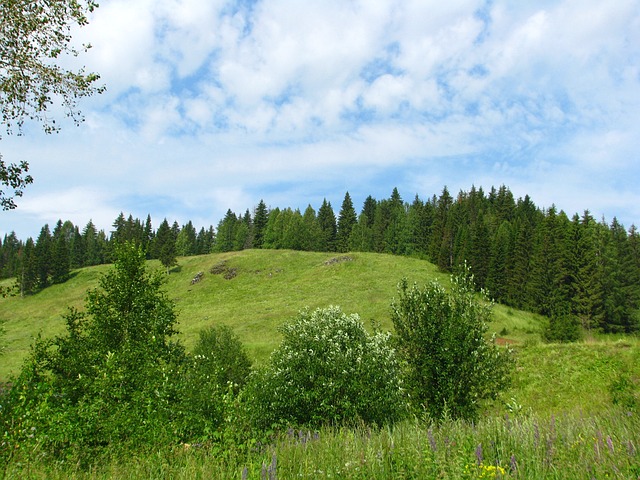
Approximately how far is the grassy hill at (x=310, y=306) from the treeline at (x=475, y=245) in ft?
22.2

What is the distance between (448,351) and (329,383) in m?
4.61

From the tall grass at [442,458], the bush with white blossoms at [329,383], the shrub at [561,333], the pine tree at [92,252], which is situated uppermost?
the pine tree at [92,252]

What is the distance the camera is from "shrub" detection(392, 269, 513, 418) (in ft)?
47.3

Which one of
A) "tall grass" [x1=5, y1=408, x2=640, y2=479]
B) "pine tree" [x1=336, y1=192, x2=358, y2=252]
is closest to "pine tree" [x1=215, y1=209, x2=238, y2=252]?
"pine tree" [x1=336, y1=192, x2=358, y2=252]

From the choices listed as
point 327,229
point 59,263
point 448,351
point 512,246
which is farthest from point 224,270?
point 448,351

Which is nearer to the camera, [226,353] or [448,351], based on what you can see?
[448,351]

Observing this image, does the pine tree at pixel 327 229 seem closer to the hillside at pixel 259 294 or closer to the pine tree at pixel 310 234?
the pine tree at pixel 310 234

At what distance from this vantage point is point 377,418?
13117 mm

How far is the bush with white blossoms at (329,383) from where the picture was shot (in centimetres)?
1302

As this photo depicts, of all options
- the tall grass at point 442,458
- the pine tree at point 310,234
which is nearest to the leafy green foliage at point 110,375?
the tall grass at point 442,458

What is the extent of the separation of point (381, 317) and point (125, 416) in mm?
52344

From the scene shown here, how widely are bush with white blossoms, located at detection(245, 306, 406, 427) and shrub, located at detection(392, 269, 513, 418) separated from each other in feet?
2.97

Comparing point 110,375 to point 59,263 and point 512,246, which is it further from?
point 59,263

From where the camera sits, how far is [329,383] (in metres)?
13.4
